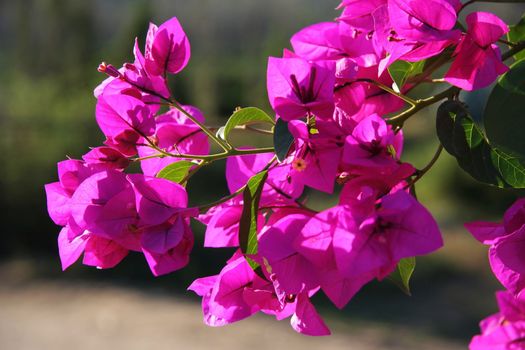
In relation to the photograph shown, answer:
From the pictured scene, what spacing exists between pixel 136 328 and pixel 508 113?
3.76m

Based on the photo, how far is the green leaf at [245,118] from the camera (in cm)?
37

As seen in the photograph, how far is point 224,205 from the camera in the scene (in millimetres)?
381

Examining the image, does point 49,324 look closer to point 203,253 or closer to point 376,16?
point 203,253

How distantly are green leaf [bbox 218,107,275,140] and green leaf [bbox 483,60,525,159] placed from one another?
0.11 m

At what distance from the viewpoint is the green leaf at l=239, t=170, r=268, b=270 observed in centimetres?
33

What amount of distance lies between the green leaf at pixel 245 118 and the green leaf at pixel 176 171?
0.08 ft

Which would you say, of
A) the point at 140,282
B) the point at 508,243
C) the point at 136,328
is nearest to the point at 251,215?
the point at 508,243

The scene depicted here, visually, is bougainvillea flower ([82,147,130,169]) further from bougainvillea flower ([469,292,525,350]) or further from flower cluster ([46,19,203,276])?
bougainvillea flower ([469,292,525,350])

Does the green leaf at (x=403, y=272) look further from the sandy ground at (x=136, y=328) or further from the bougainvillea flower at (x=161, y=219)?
the sandy ground at (x=136, y=328)

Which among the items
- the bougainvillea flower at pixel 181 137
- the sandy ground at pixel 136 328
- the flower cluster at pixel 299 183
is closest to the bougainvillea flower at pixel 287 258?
the flower cluster at pixel 299 183

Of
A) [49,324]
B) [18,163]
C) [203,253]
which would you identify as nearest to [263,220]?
[49,324]

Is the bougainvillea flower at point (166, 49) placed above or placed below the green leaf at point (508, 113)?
above

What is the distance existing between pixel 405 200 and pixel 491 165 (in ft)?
0.23

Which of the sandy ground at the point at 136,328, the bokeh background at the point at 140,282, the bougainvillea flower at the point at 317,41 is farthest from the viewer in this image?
the bokeh background at the point at 140,282
